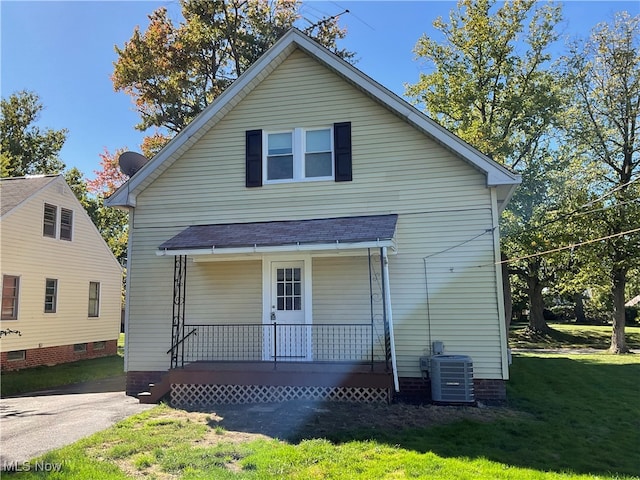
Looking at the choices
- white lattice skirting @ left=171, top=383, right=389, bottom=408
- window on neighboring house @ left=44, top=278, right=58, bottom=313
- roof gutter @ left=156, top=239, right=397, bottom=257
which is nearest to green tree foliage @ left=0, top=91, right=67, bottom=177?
window on neighboring house @ left=44, top=278, right=58, bottom=313

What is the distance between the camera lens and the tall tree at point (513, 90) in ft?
59.4

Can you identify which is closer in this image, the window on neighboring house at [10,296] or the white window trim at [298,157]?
the white window trim at [298,157]

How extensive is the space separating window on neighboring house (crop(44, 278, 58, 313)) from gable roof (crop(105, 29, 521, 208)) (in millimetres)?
8111

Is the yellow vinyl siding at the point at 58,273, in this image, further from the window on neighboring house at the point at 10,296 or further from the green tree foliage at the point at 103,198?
the green tree foliage at the point at 103,198

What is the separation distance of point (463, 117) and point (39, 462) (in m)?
18.3

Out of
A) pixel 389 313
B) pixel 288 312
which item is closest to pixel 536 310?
pixel 389 313

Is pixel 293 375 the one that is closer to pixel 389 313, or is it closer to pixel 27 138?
pixel 389 313

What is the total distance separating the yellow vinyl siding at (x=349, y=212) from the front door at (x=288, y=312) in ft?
1.20

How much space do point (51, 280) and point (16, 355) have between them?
273 centimetres

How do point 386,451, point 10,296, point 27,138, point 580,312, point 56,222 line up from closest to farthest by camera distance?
point 386,451 < point 10,296 < point 56,222 < point 27,138 < point 580,312

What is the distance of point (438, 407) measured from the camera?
7609 mm

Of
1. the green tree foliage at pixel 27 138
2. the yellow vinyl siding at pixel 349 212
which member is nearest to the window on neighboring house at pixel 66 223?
the yellow vinyl siding at pixel 349 212

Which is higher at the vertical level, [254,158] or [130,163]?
[130,163]

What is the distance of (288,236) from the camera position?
8.35 m
